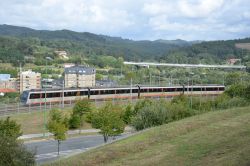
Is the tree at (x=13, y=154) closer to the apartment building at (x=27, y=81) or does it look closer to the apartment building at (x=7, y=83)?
the apartment building at (x=27, y=81)

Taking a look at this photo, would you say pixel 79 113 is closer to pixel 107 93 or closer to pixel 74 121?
pixel 74 121

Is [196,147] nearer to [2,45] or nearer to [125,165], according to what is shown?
Result: [125,165]

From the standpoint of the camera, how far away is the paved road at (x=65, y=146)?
119 ft

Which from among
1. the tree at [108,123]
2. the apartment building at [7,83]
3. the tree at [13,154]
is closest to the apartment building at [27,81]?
the apartment building at [7,83]

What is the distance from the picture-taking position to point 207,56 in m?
195

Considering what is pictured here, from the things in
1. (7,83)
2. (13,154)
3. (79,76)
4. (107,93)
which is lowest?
(13,154)

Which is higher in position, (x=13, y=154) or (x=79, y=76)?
(x=79, y=76)

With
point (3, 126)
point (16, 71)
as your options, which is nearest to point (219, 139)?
point (3, 126)

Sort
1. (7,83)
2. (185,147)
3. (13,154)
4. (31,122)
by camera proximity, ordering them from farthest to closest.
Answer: (7,83) → (31,122) → (185,147) → (13,154)

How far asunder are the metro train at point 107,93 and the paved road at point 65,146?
1111 cm

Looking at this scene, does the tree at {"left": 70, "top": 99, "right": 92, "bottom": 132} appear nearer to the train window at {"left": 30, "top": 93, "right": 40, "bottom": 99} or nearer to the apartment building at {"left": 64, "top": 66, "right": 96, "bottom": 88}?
the train window at {"left": 30, "top": 93, "right": 40, "bottom": 99}

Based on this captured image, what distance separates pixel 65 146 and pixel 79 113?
11213 mm

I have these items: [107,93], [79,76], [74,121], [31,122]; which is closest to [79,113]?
[74,121]

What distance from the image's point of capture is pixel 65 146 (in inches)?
1628
